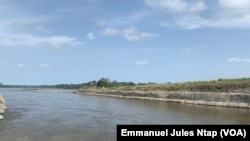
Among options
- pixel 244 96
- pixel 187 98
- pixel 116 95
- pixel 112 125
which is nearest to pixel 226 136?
pixel 112 125

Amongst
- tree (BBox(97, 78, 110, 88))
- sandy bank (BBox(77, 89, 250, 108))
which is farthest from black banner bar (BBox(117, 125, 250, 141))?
tree (BBox(97, 78, 110, 88))

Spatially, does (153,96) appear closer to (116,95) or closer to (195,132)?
(116,95)

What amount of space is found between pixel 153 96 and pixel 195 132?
2297 inches

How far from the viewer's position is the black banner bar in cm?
970

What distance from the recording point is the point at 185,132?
32.3ft

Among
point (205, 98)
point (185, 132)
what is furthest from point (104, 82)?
point (185, 132)

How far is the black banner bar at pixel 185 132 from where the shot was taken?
31.8 ft

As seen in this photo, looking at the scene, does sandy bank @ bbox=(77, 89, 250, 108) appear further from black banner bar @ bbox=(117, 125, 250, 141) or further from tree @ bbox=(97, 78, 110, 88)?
tree @ bbox=(97, 78, 110, 88)

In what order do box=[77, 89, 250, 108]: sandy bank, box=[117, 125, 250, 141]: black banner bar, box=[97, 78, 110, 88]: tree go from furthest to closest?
box=[97, 78, 110, 88]: tree < box=[77, 89, 250, 108]: sandy bank < box=[117, 125, 250, 141]: black banner bar

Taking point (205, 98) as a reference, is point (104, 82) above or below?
above

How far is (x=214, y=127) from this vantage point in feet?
32.3

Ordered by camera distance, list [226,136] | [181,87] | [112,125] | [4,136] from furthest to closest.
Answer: [181,87]
[112,125]
[4,136]
[226,136]

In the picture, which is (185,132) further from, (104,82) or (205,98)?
(104,82)

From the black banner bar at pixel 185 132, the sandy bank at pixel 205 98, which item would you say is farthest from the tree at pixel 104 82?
the black banner bar at pixel 185 132
